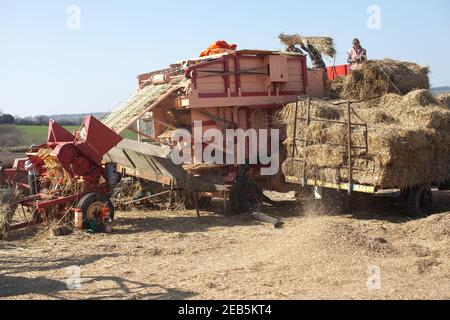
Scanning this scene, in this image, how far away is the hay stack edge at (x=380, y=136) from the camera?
8.54 meters

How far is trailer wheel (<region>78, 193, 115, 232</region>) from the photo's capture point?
343 inches

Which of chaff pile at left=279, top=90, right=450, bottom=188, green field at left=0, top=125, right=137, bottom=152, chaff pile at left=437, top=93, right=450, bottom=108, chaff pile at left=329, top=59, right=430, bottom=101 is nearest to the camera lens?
chaff pile at left=279, top=90, right=450, bottom=188

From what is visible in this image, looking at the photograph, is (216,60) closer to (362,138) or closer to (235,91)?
(235,91)

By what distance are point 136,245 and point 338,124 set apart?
393 centimetres

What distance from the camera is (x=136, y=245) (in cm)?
778

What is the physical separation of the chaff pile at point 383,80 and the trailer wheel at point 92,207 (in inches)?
201

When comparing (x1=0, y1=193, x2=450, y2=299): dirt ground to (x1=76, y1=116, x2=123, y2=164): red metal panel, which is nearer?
(x1=0, y1=193, x2=450, y2=299): dirt ground

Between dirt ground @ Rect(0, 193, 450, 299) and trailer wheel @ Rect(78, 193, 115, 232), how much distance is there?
0.29 m

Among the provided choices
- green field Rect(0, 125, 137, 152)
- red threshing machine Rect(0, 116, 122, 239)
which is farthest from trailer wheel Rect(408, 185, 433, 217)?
green field Rect(0, 125, 137, 152)

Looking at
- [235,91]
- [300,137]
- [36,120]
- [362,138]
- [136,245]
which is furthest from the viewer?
[36,120]

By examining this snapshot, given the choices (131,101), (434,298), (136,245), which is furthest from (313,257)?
(131,101)

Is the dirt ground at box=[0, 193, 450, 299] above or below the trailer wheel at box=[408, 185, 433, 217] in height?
below

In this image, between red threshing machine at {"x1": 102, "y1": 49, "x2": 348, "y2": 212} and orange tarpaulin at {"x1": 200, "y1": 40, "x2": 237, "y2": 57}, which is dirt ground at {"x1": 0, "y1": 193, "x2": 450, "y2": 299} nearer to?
red threshing machine at {"x1": 102, "y1": 49, "x2": 348, "y2": 212}

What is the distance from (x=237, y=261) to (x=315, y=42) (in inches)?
294
